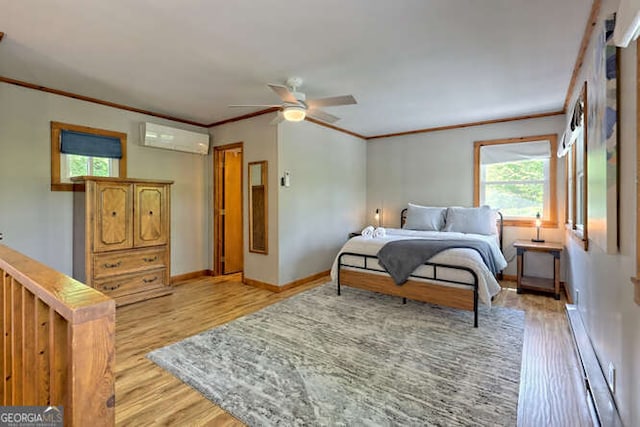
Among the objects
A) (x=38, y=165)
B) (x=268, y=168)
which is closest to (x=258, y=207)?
(x=268, y=168)

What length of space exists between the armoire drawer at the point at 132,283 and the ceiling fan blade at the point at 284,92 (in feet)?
9.34

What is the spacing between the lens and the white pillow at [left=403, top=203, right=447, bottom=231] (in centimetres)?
492

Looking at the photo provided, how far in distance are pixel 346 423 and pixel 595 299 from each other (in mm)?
1974

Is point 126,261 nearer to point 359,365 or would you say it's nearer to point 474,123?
point 359,365

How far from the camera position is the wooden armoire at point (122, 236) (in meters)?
3.50

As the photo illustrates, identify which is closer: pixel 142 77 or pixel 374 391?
pixel 374 391

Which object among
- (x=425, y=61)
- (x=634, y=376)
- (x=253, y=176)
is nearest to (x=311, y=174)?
(x=253, y=176)

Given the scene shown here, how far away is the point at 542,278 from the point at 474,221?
1248 millimetres

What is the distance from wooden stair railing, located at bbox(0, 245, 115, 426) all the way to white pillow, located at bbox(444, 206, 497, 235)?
4.71m

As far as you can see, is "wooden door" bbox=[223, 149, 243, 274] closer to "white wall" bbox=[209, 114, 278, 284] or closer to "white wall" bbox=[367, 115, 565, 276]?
"white wall" bbox=[209, 114, 278, 284]

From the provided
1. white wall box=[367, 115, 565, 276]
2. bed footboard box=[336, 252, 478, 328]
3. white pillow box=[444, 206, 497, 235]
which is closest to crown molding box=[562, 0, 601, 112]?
white wall box=[367, 115, 565, 276]

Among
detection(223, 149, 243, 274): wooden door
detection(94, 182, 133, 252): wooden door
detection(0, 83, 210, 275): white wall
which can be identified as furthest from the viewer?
detection(223, 149, 243, 274): wooden door

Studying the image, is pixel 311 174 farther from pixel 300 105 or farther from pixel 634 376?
pixel 634 376

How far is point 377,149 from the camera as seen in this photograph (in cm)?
620
